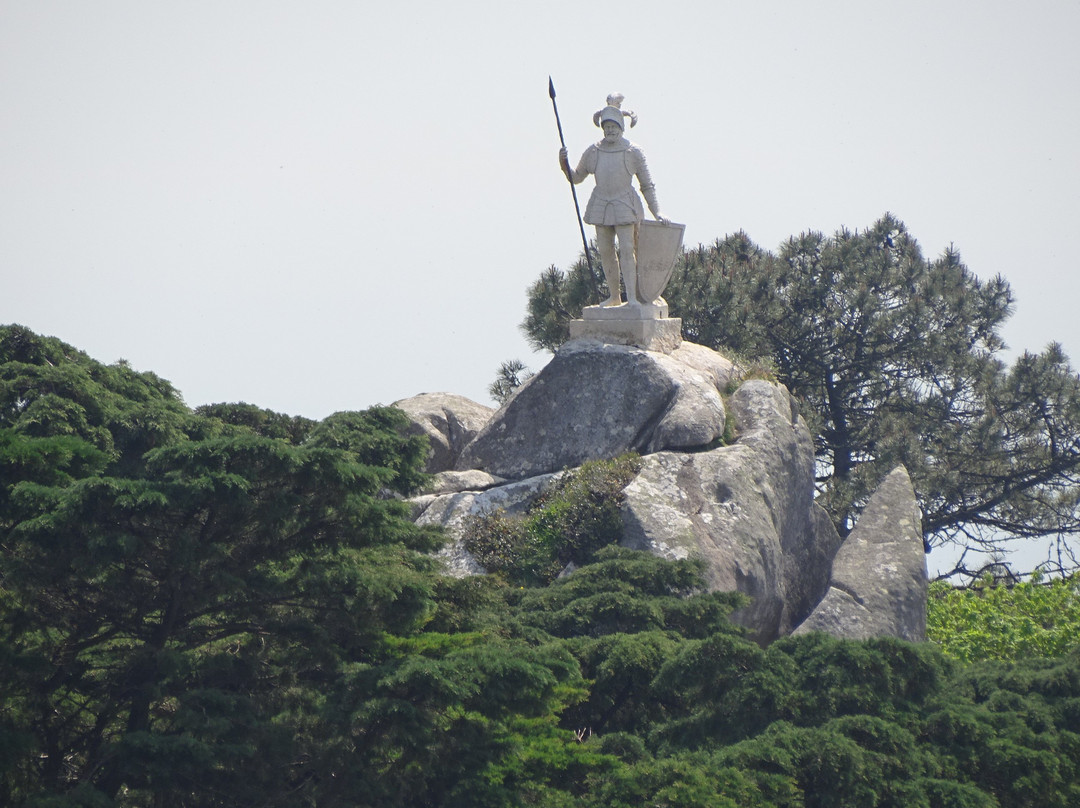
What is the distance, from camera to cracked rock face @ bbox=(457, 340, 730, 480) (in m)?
15.4

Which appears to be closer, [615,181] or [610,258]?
[615,181]

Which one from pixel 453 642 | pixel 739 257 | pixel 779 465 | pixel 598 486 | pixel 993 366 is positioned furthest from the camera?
pixel 739 257

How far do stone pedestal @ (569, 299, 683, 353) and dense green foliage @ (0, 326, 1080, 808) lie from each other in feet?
17.4

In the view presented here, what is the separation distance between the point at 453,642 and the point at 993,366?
15990mm

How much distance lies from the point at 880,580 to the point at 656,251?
451cm

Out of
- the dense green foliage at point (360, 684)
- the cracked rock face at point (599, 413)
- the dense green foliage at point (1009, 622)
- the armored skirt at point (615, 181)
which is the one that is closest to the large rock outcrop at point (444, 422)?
the cracked rock face at point (599, 413)

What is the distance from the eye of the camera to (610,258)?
16.1 m

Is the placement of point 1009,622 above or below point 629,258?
below

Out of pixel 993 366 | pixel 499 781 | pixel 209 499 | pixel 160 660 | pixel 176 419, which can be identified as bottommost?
pixel 499 781

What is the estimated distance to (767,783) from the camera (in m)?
9.45

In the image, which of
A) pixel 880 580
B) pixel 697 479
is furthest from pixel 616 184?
pixel 880 580

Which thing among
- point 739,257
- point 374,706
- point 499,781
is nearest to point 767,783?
point 499,781

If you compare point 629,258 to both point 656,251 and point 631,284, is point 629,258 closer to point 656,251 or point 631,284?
point 631,284

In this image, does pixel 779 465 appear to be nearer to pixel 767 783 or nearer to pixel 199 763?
pixel 767 783
